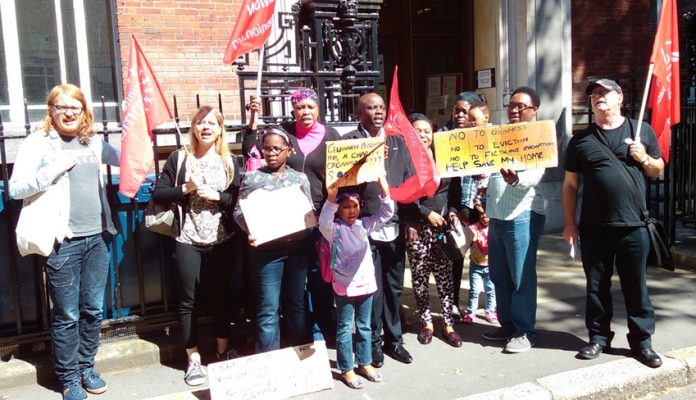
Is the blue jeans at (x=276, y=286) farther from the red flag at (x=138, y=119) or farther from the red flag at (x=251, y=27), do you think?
the red flag at (x=251, y=27)

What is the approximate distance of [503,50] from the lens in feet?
29.3

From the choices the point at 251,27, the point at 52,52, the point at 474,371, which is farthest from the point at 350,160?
the point at 52,52

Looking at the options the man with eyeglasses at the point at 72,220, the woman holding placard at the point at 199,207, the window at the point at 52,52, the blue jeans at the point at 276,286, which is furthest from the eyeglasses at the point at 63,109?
the window at the point at 52,52

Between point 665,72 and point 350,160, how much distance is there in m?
2.67

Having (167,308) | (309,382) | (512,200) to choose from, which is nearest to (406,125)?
(512,200)

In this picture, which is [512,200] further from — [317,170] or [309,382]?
[309,382]

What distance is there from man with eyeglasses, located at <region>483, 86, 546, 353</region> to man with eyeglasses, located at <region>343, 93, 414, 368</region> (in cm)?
69

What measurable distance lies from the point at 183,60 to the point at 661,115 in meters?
5.07

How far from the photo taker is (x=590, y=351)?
4566 mm

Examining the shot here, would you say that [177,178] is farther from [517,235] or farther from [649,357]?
[649,357]

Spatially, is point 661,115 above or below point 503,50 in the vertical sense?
below

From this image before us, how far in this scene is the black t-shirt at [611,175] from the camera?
14.1 ft

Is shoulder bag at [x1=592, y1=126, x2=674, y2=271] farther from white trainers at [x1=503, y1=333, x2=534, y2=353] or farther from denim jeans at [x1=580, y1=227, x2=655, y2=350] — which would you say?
white trainers at [x1=503, y1=333, x2=534, y2=353]

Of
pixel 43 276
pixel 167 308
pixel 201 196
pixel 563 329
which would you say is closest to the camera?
pixel 201 196
